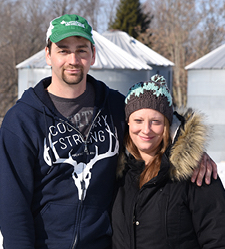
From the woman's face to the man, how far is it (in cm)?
22

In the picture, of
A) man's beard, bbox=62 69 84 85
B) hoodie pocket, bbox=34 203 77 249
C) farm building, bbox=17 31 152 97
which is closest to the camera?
hoodie pocket, bbox=34 203 77 249

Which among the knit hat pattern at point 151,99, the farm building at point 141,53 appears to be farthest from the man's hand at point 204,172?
the farm building at point 141,53

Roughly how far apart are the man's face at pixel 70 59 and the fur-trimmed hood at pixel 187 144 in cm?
72

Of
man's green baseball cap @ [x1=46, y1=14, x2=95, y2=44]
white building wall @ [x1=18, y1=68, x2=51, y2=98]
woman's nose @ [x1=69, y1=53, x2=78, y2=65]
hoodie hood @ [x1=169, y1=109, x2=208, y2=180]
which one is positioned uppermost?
white building wall @ [x1=18, y1=68, x2=51, y2=98]

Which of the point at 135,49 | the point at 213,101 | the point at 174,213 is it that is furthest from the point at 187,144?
the point at 135,49

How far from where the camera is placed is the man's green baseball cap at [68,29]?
7.95ft

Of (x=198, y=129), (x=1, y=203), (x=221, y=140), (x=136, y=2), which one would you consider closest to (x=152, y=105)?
(x=198, y=129)

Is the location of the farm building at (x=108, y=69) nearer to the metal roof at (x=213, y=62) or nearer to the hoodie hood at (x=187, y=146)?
the metal roof at (x=213, y=62)

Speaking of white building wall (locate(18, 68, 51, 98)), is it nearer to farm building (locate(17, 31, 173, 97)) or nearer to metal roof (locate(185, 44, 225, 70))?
farm building (locate(17, 31, 173, 97))

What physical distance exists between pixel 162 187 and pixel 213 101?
9.32 meters

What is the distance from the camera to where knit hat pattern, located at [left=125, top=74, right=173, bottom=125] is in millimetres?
2428

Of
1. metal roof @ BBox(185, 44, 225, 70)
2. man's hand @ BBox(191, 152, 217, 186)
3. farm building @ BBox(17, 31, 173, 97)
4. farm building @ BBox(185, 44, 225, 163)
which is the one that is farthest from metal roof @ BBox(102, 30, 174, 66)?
man's hand @ BBox(191, 152, 217, 186)

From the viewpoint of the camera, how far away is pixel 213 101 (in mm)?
11195

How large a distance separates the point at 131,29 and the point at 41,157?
2629 cm
